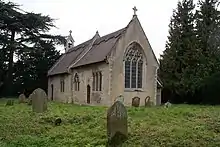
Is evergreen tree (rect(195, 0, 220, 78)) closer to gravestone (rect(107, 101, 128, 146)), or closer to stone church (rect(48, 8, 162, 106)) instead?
stone church (rect(48, 8, 162, 106))

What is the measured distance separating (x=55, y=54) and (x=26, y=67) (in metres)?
4.69

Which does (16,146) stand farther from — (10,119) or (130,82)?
(130,82)

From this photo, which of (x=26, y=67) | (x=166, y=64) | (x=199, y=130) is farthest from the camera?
(x=26, y=67)

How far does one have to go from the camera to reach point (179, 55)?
137 feet

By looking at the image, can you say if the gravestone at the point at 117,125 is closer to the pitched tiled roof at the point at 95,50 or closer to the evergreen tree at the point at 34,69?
the pitched tiled roof at the point at 95,50

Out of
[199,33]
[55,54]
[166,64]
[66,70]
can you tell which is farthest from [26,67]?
[199,33]

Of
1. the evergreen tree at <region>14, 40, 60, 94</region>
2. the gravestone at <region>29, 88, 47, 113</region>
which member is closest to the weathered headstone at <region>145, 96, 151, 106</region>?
the gravestone at <region>29, 88, 47, 113</region>

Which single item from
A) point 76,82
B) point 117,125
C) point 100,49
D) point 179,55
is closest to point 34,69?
point 76,82

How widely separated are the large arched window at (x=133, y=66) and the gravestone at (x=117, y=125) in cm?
1996

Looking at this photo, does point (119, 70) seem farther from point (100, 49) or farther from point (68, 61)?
point (68, 61)

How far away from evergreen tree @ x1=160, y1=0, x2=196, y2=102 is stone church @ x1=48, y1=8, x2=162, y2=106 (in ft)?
15.2

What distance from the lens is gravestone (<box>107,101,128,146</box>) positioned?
1085 cm

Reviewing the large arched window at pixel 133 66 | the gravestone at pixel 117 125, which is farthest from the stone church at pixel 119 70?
the gravestone at pixel 117 125

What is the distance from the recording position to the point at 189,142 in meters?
10.6
